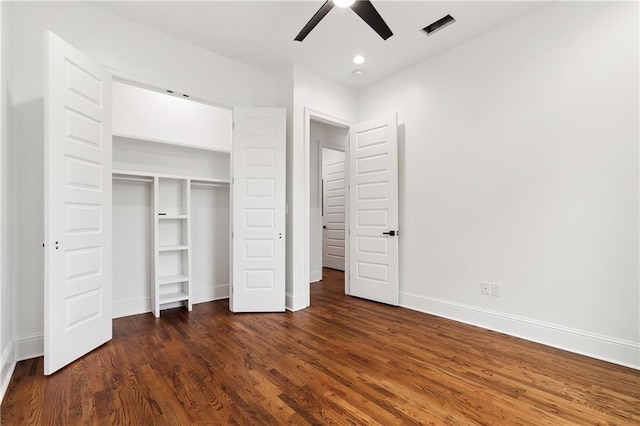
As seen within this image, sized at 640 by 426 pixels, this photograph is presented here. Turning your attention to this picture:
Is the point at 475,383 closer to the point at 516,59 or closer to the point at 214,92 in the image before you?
the point at 516,59

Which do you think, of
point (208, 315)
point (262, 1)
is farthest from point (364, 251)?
point (262, 1)

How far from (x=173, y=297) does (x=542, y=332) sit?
388cm

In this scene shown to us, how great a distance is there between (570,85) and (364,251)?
9.03 ft

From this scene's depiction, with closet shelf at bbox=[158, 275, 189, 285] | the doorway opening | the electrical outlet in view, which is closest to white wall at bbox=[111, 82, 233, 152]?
closet shelf at bbox=[158, 275, 189, 285]

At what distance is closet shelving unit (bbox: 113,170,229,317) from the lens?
3369mm

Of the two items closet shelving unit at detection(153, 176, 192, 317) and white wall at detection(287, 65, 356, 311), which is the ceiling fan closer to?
white wall at detection(287, 65, 356, 311)

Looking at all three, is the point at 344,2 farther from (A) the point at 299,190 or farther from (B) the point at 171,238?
(B) the point at 171,238

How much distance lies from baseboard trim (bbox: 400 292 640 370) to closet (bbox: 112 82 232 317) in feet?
9.22

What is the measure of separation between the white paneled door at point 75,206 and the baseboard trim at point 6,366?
0.21 meters

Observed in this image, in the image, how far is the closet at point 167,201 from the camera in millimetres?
3389

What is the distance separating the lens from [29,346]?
2.38 metres

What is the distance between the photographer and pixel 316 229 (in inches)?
214

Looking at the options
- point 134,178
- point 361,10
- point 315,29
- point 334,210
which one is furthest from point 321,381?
point 334,210

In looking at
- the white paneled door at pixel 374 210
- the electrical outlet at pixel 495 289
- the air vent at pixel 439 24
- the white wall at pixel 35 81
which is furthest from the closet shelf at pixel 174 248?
the air vent at pixel 439 24
